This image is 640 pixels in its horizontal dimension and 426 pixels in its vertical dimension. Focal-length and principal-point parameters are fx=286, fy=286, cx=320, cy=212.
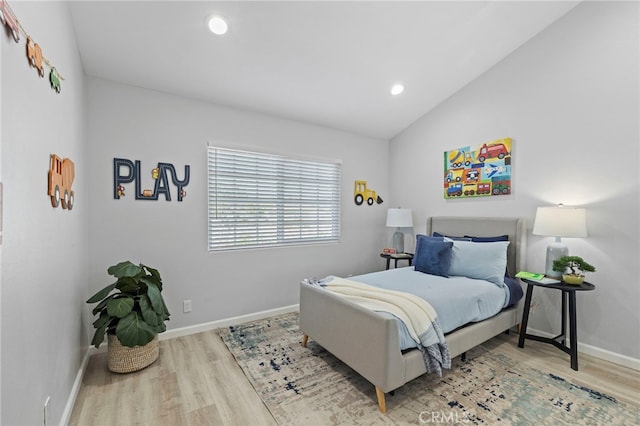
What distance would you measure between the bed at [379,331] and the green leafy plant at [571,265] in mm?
490

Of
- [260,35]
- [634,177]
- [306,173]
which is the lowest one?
[634,177]

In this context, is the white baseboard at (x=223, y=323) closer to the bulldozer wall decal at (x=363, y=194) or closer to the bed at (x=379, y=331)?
the bed at (x=379, y=331)

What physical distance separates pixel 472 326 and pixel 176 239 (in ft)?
9.43

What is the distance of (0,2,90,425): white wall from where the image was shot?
103 cm

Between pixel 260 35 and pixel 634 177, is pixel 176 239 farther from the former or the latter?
pixel 634 177

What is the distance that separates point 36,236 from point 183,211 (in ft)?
5.46

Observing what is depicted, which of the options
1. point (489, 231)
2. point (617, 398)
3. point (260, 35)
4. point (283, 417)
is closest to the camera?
point (283, 417)

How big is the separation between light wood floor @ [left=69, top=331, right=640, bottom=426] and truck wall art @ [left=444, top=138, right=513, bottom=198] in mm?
1696

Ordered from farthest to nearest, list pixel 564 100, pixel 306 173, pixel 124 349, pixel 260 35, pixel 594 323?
1. pixel 306 173
2. pixel 564 100
3. pixel 594 323
4. pixel 260 35
5. pixel 124 349

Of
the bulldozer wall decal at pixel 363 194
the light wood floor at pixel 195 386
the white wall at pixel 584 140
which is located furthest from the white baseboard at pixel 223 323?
the white wall at pixel 584 140

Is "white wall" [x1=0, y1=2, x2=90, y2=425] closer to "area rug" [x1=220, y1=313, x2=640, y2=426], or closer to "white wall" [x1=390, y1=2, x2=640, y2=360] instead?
"area rug" [x1=220, y1=313, x2=640, y2=426]

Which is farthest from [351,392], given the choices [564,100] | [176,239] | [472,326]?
[564,100]

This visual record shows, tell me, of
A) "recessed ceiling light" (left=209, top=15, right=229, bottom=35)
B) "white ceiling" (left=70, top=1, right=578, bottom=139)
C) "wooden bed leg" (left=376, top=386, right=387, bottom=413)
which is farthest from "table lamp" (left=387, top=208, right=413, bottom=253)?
"recessed ceiling light" (left=209, top=15, right=229, bottom=35)

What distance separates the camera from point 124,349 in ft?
7.34
